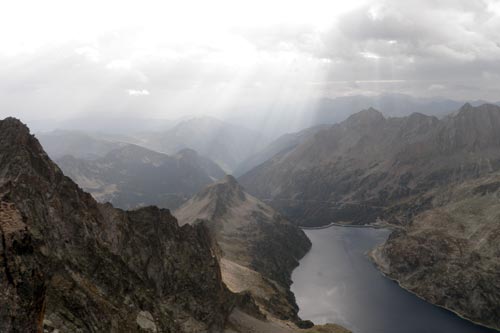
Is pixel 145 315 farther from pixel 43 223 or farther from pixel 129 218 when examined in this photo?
pixel 129 218

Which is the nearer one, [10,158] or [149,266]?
[10,158]

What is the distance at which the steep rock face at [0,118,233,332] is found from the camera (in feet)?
98.7

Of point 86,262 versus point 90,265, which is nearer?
point 86,262

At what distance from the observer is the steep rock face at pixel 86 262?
98.7 feet

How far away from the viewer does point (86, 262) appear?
7156cm

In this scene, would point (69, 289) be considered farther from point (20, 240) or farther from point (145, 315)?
point (20, 240)

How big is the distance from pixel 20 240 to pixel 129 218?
8864cm

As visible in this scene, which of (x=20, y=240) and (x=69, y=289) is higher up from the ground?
(x=20, y=240)

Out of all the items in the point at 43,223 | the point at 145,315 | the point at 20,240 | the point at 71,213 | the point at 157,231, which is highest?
the point at 20,240

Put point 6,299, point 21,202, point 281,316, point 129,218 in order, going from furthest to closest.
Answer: point 281,316, point 129,218, point 21,202, point 6,299

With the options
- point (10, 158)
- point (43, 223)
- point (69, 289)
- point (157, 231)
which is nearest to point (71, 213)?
point (43, 223)

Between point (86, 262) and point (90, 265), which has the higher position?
point (86, 262)

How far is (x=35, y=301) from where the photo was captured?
29.2 m

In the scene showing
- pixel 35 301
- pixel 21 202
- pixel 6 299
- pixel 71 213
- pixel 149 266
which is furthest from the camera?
pixel 149 266
